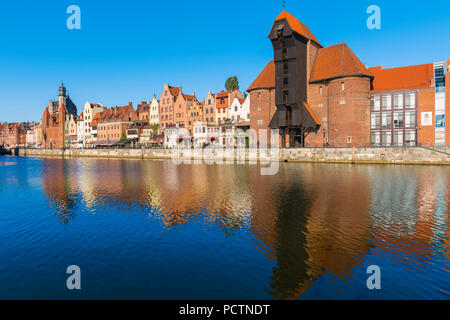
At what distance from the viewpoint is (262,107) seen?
6612cm

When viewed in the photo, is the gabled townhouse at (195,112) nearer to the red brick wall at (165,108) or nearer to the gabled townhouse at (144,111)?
the red brick wall at (165,108)

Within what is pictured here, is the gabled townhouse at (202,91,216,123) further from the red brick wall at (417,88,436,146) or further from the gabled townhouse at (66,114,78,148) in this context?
the gabled townhouse at (66,114,78,148)

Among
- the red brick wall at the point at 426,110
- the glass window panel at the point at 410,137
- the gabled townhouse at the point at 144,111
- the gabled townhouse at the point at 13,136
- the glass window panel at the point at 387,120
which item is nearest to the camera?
the red brick wall at the point at 426,110

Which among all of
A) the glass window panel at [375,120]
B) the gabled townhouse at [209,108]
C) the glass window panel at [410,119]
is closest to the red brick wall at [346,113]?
the glass window panel at [375,120]

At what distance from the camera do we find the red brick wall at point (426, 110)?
174 ft

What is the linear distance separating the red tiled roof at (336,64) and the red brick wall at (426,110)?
931 centimetres

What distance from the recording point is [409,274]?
961 cm

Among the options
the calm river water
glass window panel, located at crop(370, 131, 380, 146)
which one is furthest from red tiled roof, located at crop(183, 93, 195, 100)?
the calm river water

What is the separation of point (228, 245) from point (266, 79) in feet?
190

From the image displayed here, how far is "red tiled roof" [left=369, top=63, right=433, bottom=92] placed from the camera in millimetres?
55125

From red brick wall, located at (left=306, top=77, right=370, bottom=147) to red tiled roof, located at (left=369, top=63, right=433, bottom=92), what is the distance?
442cm

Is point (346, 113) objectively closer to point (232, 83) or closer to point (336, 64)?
point (336, 64)
